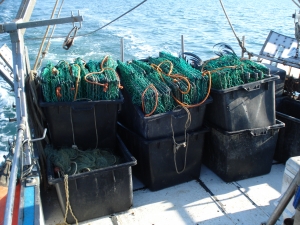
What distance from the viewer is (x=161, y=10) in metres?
25.2

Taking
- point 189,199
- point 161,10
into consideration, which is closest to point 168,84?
point 189,199

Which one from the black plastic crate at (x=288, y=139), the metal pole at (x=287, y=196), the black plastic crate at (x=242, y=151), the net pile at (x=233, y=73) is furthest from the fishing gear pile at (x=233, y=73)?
the metal pole at (x=287, y=196)

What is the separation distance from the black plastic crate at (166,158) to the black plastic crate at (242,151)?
221mm

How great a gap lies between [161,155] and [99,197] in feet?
2.48

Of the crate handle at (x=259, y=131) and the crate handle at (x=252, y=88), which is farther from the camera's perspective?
the crate handle at (x=259, y=131)

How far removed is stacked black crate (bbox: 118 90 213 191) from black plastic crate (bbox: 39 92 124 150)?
0.24 m

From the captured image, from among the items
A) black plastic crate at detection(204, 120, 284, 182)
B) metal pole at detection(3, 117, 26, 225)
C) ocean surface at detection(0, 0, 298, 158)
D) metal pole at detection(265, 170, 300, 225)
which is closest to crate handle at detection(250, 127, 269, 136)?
black plastic crate at detection(204, 120, 284, 182)

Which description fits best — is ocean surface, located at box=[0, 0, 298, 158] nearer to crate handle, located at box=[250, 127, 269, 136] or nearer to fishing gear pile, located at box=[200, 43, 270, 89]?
fishing gear pile, located at box=[200, 43, 270, 89]

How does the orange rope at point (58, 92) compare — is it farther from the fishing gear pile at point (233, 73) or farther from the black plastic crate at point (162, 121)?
the fishing gear pile at point (233, 73)

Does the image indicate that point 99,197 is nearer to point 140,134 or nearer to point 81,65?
point 140,134

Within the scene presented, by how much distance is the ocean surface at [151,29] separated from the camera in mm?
12773

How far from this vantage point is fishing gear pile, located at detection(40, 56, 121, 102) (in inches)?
130

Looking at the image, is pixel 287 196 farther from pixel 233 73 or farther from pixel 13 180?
pixel 233 73

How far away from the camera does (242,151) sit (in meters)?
3.81
